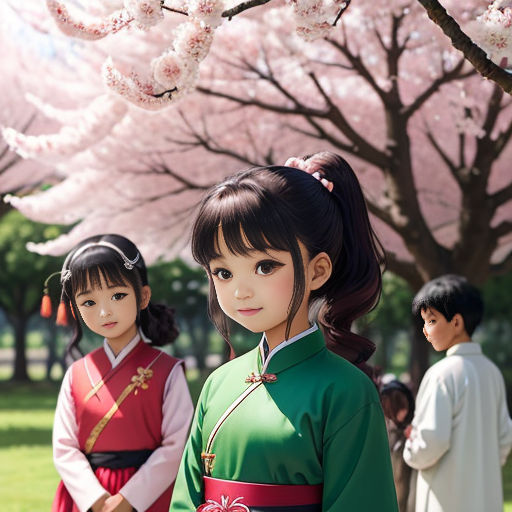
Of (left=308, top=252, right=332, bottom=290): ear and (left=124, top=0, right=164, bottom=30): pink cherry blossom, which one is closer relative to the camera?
(left=308, top=252, right=332, bottom=290): ear

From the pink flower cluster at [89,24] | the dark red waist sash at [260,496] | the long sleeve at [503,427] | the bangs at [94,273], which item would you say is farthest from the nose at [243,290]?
the long sleeve at [503,427]

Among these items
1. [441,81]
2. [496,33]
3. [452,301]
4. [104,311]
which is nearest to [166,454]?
[104,311]

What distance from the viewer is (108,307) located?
359cm

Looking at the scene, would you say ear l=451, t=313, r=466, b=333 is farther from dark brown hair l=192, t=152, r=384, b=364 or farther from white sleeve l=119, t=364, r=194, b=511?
dark brown hair l=192, t=152, r=384, b=364

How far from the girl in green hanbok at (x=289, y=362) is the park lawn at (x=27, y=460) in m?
5.67

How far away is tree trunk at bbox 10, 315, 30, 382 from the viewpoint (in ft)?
83.4

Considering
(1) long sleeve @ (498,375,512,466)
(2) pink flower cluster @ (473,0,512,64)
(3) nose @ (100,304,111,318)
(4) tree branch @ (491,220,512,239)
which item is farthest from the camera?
(4) tree branch @ (491,220,512,239)

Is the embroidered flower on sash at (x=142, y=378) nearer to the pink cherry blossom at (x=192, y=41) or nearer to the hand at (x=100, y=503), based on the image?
the hand at (x=100, y=503)

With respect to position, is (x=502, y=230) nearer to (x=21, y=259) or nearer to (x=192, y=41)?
(x=192, y=41)

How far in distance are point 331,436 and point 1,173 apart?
11.3m

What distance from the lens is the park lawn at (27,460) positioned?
820 cm

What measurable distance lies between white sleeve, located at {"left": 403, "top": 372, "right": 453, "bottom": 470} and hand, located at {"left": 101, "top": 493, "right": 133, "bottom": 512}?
1.47 m

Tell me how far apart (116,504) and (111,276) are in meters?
0.93

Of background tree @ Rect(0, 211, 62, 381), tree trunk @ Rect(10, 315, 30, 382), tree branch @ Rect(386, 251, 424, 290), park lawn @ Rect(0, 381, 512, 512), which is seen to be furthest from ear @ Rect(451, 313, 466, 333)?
tree trunk @ Rect(10, 315, 30, 382)
